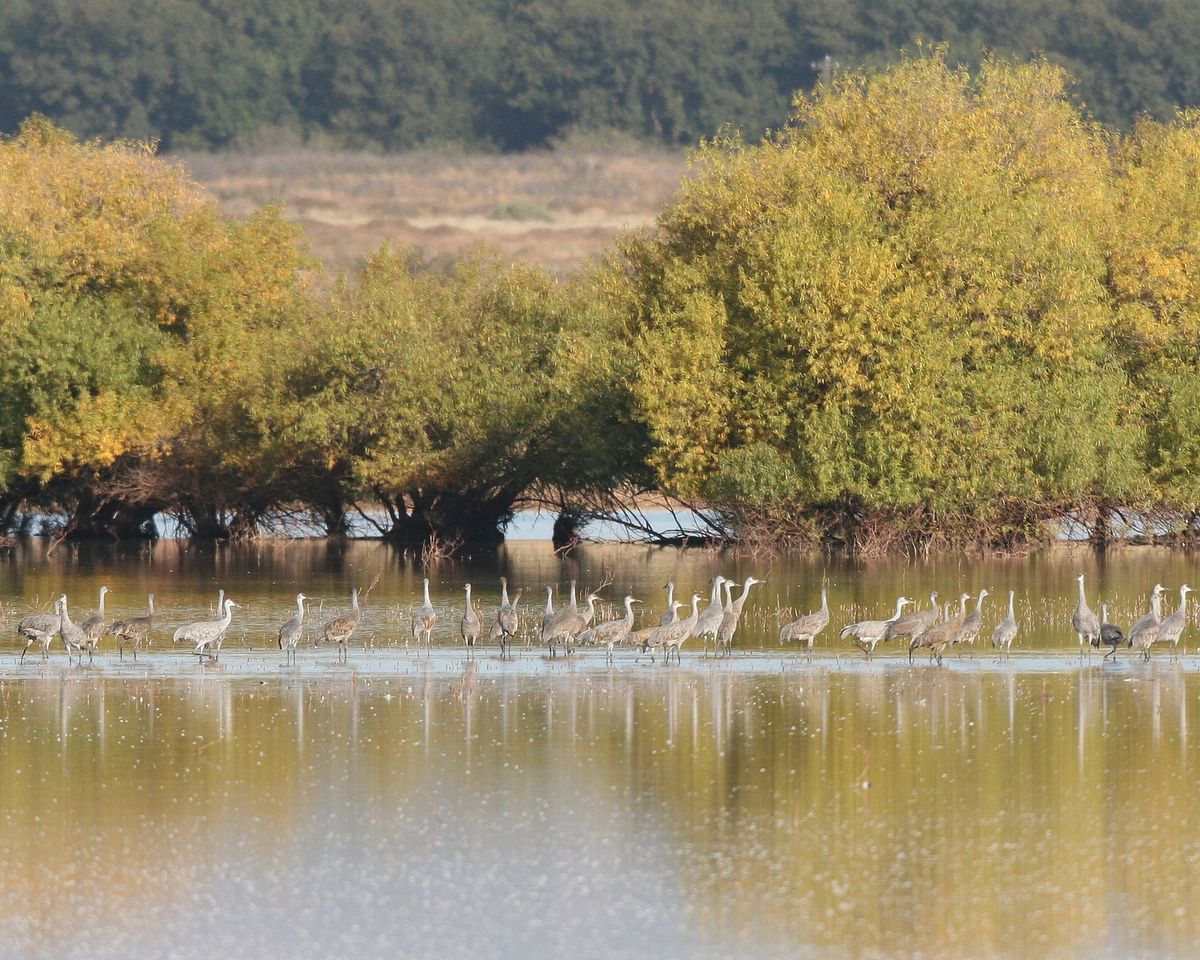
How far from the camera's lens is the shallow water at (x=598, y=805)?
12.3 meters

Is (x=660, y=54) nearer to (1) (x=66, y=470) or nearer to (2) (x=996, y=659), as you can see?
(1) (x=66, y=470)

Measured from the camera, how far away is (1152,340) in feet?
156

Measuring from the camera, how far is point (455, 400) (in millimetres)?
50250

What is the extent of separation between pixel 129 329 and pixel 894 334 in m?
19.7

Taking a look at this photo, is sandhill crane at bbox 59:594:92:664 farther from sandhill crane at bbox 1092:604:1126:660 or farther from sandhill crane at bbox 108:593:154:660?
sandhill crane at bbox 1092:604:1126:660

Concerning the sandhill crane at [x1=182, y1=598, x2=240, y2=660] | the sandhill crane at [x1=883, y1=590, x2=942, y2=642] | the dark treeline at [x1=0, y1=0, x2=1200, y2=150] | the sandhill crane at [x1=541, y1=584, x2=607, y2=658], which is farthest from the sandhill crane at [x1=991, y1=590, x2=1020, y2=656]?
the dark treeline at [x1=0, y1=0, x2=1200, y2=150]

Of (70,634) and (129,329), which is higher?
(129,329)

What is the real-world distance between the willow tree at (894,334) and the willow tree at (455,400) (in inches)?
137

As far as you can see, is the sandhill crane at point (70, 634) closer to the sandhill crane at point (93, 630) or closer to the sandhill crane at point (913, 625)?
the sandhill crane at point (93, 630)

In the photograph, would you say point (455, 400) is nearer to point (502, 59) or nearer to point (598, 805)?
point (502, 59)

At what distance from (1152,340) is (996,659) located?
985 inches

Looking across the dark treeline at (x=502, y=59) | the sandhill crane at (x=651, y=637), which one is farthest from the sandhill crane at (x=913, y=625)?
the dark treeline at (x=502, y=59)

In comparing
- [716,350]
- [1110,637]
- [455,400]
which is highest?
[716,350]

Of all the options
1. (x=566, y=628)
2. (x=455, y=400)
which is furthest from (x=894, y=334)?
(x=566, y=628)
